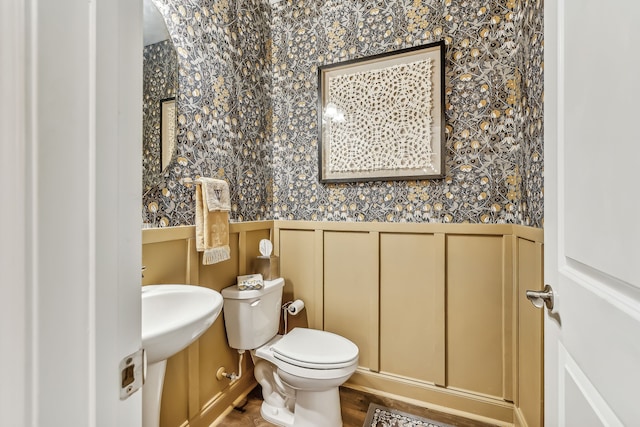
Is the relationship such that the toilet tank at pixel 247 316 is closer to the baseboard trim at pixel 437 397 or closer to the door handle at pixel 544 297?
the baseboard trim at pixel 437 397

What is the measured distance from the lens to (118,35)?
1.22ft

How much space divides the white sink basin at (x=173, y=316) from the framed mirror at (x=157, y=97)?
1.60ft

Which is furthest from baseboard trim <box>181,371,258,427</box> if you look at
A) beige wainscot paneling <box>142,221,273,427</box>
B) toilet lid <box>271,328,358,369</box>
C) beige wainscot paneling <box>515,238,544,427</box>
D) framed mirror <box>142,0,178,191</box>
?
beige wainscot paneling <box>515,238,544,427</box>

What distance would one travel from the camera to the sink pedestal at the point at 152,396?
1.06 meters

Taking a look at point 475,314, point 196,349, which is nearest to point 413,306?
point 475,314

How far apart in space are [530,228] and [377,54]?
1.33 metres

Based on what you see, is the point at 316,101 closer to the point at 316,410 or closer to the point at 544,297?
the point at 544,297

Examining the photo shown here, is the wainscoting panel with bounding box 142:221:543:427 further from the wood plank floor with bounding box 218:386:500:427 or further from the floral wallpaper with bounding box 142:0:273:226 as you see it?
the floral wallpaper with bounding box 142:0:273:226

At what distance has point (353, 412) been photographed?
1688 mm

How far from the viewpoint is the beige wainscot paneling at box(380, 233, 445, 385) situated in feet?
5.60

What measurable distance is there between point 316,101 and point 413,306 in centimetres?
148
